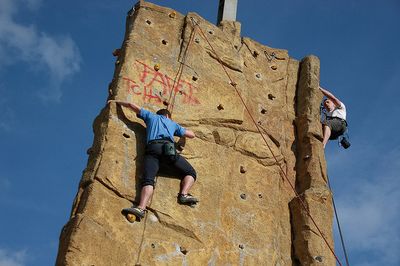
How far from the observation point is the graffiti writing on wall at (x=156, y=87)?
9359 millimetres

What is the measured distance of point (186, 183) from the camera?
8.62 metres

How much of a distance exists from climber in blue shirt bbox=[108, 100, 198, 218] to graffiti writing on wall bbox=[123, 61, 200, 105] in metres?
0.49

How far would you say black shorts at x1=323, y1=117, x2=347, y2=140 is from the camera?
1125cm

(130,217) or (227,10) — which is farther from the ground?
(227,10)

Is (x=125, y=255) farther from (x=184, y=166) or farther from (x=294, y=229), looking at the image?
(x=294, y=229)

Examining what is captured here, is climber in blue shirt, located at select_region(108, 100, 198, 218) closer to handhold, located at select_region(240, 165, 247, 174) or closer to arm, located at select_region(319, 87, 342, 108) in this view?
handhold, located at select_region(240, 165, 247, 174)

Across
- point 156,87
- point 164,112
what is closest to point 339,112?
point 156,87

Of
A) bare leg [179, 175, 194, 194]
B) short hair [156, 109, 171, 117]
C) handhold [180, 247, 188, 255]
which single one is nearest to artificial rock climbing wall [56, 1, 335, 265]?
handhold [180, 247, 188, 255]

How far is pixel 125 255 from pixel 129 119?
6.35ft

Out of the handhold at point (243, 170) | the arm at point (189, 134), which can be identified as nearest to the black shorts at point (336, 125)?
the handhold at point (243, 170)

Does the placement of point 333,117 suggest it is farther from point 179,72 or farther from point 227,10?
point 179,72

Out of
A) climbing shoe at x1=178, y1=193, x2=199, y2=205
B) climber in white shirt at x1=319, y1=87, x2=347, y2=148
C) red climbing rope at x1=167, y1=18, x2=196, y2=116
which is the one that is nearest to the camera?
climbing shoe at x1=178, y1=193, x2=199, y2=205

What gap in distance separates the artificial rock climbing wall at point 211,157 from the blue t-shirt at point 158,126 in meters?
0.21

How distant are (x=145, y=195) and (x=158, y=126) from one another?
964 mm
